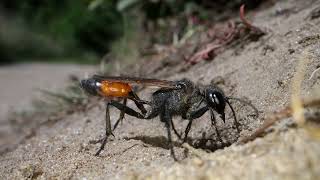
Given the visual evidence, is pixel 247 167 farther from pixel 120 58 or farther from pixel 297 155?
pixel 120 58

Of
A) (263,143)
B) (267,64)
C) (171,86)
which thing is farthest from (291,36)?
(263,143)

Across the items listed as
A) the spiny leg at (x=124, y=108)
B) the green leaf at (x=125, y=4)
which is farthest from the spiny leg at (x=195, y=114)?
the green leaf at (x=125, y=4)

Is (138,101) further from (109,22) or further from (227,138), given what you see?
(109,22)

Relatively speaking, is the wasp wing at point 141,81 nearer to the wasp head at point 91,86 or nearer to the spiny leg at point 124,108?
the wasp head at point 91,86

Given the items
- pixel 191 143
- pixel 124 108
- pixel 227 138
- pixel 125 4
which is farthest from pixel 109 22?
pixel 227 138

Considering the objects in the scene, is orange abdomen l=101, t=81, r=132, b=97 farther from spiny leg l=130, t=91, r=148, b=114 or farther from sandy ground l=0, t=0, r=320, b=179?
sandy ground l=0, t=0, r=320, b=179

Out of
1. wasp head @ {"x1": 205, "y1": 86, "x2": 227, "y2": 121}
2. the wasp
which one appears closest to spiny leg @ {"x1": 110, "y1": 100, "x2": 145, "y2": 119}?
the wasp

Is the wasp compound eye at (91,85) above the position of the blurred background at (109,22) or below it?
below
